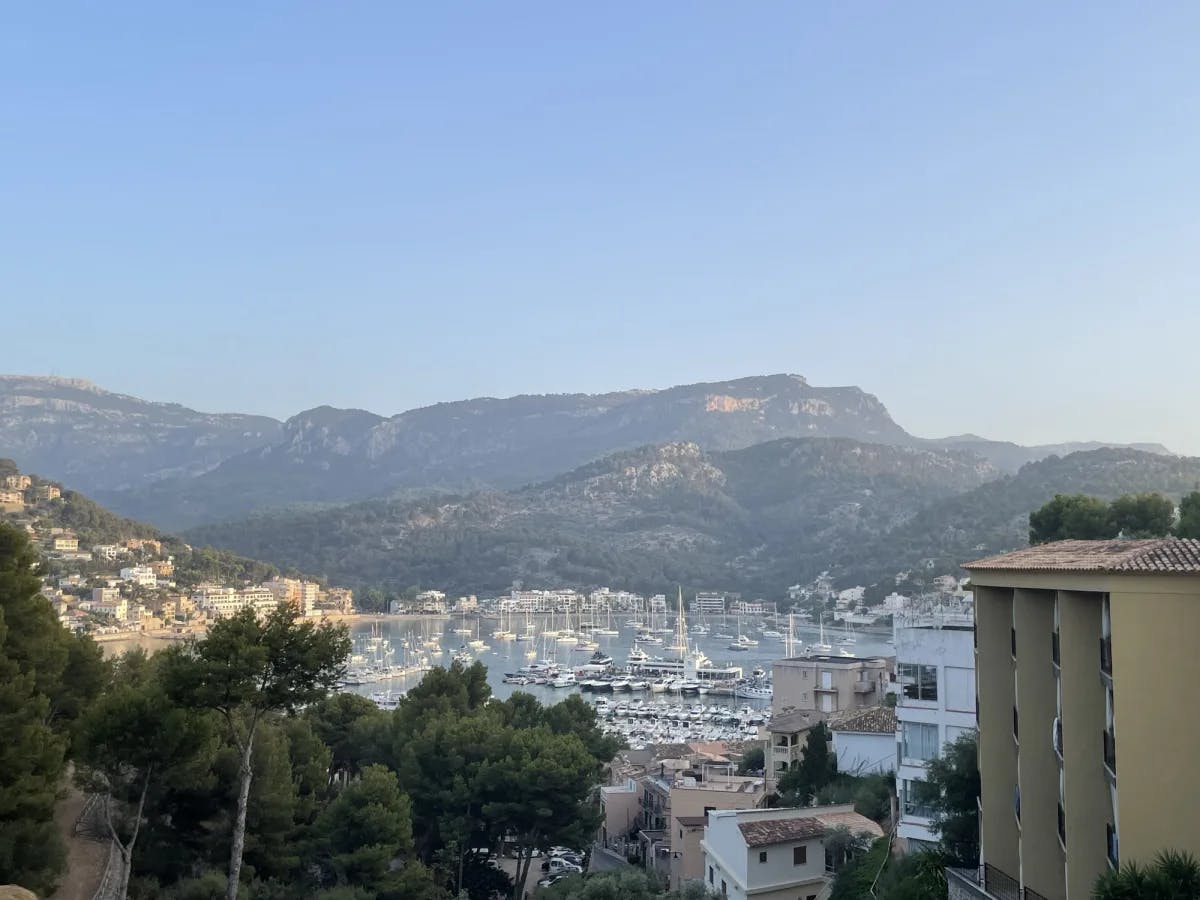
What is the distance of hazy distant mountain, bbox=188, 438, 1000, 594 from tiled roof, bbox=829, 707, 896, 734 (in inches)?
4421

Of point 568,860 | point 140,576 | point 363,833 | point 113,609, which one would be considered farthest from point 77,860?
point 140,576

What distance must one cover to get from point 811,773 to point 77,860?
1222 cm

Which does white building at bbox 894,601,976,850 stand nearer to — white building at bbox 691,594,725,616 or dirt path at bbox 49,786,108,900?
dirt path at bbox 49,786,108,900

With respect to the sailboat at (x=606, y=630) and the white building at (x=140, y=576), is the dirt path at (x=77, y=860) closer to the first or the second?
the white building at (x=140, y=576)

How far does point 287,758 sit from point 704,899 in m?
6.39

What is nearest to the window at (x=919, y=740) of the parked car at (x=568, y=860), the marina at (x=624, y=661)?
the parked car at (x=568, y=860)

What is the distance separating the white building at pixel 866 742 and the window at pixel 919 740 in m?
4.61

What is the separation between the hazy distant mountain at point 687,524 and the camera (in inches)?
4734

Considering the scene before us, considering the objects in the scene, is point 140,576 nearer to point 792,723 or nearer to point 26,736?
point 792,723

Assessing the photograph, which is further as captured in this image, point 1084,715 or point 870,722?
point 870,722

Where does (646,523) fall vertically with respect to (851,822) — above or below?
above

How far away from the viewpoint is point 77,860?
519 inches

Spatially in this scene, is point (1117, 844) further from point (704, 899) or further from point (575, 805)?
point (575, 805)

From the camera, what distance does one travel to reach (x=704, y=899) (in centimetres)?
1390
